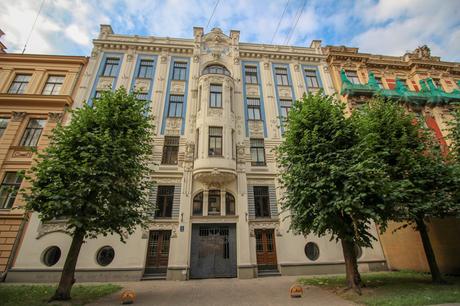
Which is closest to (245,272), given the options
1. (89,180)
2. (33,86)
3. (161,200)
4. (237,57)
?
(161,200)

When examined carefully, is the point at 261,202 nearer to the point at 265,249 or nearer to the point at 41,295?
→ the point at 265,249

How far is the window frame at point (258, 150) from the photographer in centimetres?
1670

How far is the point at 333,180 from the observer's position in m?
9.14

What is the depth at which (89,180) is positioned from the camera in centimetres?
857

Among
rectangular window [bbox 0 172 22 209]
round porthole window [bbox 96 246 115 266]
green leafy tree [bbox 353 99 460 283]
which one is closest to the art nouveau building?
round porthole window [bbox 96 246 115 266]

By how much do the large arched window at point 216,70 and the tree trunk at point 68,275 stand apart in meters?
15.6

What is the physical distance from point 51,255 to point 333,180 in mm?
16915

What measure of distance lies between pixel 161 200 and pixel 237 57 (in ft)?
49.2

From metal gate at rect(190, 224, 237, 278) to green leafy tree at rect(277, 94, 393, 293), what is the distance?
18.1ft

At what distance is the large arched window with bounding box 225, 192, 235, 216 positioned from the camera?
15037mm

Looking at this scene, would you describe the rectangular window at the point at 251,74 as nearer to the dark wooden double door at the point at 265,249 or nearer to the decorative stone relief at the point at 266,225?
the decorative stone relief at the point at 266,225

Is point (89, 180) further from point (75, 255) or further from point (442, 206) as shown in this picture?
point (442, 206)

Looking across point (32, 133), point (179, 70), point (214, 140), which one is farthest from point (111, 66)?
point (214, 140)

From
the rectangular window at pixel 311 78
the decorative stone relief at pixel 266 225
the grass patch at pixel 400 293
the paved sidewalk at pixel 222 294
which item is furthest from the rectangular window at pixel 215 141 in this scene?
the rectangular window at pixel 311 78
